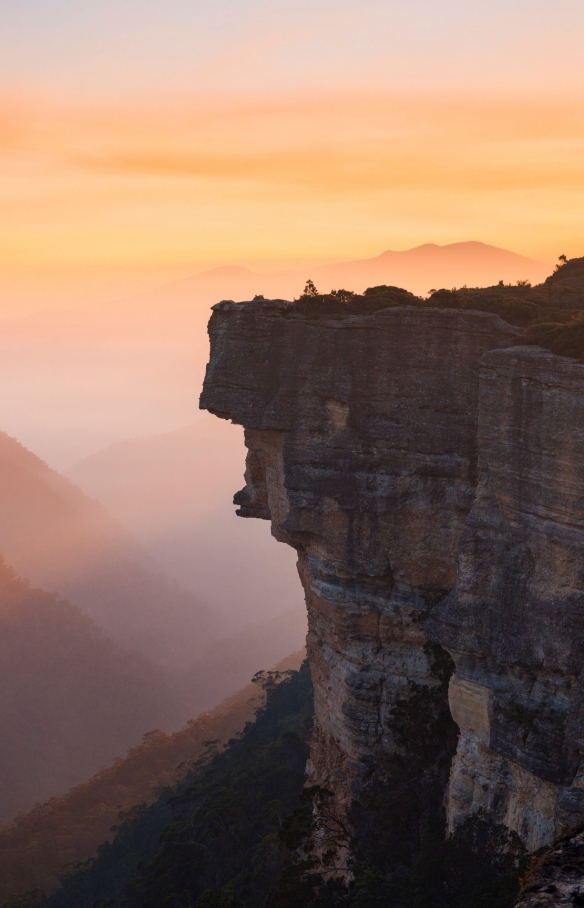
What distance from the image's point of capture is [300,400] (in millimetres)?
38250

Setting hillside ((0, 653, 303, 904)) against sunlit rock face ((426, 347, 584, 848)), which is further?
hillside ((0, 653, 303, 904))

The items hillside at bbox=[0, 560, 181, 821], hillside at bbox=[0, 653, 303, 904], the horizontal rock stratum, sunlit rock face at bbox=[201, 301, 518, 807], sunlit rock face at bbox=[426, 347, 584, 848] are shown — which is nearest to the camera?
sunlit rock face at bbox=[426, 347, 584, 848]

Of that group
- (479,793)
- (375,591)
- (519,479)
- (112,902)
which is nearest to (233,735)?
(112,902)

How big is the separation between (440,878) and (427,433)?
1555 centimetres

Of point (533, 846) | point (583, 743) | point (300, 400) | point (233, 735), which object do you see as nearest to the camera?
point (583, 743)

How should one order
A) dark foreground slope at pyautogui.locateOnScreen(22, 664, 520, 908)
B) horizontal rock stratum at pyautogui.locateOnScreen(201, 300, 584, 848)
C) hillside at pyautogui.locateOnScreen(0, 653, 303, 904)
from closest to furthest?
1. horizontal rock stratum at pyautogui.locateOnScreen(201, 300, 584, 848)
2. dark foreground slope at pyautogui.locateOnScreen(22, 664, 520, 908)
3. hillside at pyautogui.locateOnScreen(0, 653, 303, 904)

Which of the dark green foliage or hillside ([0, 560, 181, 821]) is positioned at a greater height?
the dark green foliage

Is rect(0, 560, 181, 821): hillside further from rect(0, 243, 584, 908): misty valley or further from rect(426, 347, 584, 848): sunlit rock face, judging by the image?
rect(426, 347, 584, 848): sunlit rock face

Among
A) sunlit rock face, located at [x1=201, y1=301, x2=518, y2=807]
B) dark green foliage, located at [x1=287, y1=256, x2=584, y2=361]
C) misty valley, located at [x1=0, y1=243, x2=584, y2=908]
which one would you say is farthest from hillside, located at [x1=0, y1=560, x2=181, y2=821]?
dark green foliage, located at [x1=287, y1=256, x2=584, y2=361]

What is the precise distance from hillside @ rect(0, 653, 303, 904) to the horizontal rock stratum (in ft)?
139

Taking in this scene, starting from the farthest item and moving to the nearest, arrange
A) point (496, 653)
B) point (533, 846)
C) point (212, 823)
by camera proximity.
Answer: point (212, 823)
point (496, 653)
point (533, 846)

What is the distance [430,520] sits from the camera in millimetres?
36938

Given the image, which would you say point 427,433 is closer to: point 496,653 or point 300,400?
point 300,400

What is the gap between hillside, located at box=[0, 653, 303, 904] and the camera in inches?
3031
